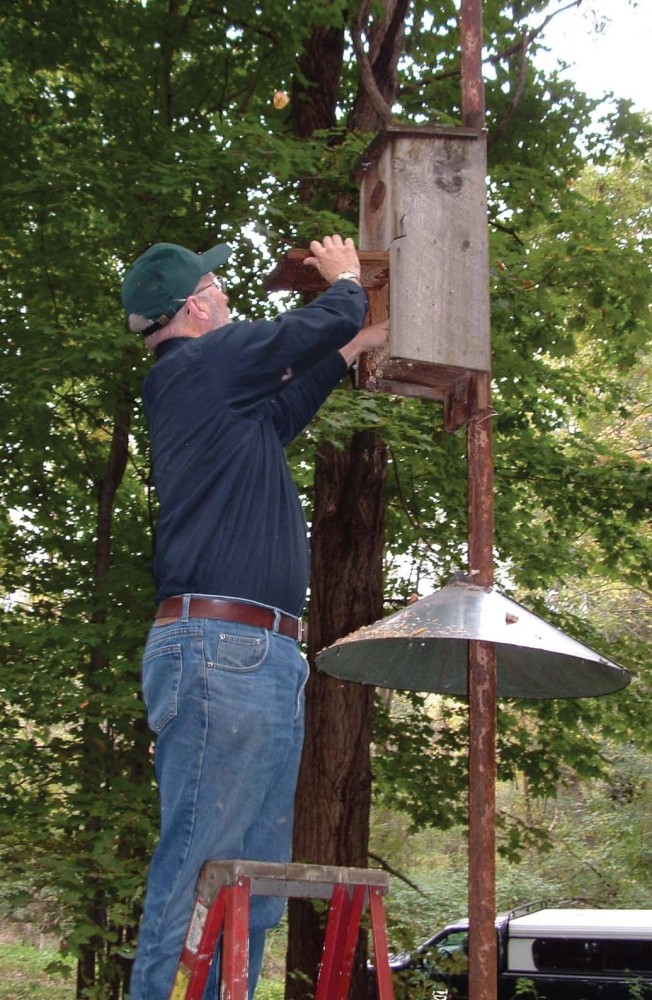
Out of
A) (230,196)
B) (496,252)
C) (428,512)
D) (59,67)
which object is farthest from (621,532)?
(59,67)

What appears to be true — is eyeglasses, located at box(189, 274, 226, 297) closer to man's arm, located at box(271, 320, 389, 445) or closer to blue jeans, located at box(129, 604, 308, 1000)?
man's arm, located at box(271, 320, 389, 445)

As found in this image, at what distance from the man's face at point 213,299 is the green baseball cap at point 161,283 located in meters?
0.04

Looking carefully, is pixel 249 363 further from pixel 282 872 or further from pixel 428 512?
pixel 428 512

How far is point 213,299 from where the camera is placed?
9.84 feet

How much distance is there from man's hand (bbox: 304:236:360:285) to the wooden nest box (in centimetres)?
25

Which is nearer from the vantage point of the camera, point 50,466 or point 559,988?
point 50,466

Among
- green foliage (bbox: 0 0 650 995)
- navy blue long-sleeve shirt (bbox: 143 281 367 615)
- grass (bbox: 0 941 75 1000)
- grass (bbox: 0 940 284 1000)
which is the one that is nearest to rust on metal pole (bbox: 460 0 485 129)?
navy blue long-sleeve shirt (bbox: 143 281 367 615)

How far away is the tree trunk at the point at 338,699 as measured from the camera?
6969 millimetres

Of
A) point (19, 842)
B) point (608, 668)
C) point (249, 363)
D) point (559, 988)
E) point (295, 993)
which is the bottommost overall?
point (559, 988)

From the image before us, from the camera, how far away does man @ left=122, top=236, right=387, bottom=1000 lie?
244 centimetres

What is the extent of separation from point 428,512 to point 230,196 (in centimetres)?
328

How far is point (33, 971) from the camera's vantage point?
60.3 feet

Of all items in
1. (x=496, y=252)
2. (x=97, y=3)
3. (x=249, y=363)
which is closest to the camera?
(x=249, y=363)

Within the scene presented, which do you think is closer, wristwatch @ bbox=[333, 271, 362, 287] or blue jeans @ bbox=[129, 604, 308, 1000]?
blue jeans @ bbox=[129, 604, 308, 1000]
